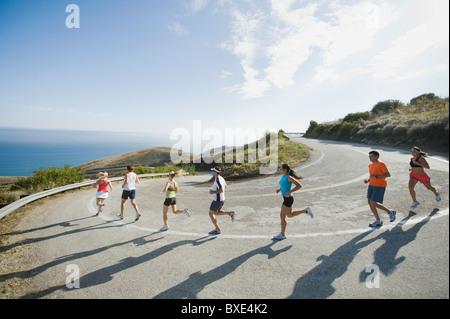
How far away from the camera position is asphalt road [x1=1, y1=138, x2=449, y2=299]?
3.32 meters

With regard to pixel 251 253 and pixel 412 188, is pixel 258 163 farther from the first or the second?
pixel 251 253

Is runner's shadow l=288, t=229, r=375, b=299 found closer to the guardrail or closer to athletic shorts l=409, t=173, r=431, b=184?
athletic shorts l=409, t=173, r=431, b=184

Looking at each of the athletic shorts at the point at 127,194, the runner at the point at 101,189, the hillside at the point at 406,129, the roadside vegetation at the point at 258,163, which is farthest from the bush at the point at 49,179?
the hillside at the point at 406,129

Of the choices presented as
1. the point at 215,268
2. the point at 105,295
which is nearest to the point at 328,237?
the point at 215,268

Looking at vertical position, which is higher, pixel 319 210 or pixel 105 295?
pixel 319 210

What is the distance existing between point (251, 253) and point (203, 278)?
124cm

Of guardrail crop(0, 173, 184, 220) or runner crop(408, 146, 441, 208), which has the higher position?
runner crop(408, 146, 441, 208)

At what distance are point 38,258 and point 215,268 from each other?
14.3 ft

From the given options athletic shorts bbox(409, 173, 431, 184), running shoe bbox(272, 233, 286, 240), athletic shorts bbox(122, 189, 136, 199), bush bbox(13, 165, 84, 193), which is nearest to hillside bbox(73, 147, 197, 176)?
bush bbox(13, 165, 84, 193)

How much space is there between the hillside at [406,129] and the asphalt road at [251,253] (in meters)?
2.85

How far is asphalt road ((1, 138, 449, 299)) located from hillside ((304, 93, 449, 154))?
9.36ft

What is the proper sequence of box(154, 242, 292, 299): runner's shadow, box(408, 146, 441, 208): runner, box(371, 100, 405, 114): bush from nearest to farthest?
box(154, 242, 292, 299): runner's shadow < box(408, 146, 441, 208): runner < box(371, 100, 405, 114): bush

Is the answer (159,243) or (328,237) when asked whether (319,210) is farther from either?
(159,243)

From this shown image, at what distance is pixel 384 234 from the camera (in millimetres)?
4750
